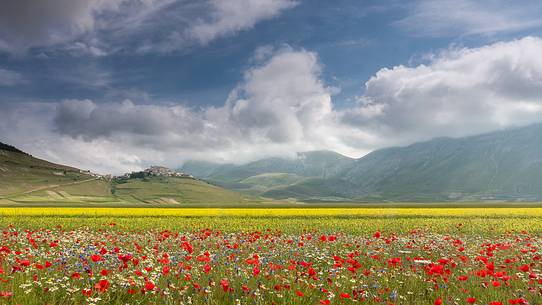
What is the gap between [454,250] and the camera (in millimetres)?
16797

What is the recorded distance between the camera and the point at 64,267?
1047 cm

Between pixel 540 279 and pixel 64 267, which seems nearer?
pixel 540 279

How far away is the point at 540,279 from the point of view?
32.2 ft

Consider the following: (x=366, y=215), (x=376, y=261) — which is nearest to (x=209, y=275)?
(x=376, y=261)

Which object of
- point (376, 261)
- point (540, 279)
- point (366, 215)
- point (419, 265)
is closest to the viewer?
point (540, 279)

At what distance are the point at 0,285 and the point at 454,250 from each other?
1574 centimetres

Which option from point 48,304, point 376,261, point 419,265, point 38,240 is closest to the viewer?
point 48,304

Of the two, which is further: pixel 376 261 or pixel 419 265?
pixel 376 261

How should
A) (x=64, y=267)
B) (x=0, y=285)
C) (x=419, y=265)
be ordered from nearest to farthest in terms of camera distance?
(x=0, y=285) → (x=64, y=267) → (x=419, y=265)

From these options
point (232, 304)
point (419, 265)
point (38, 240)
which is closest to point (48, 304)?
point (232, 304)

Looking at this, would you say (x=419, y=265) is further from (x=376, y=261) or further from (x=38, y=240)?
(x=38, y=240)

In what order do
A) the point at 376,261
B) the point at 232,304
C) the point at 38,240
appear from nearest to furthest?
the point at 232,304, the point at 376,261, the point at 38,240

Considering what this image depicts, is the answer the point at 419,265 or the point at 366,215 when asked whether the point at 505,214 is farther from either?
the point at 419,265

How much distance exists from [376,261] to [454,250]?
476cm
